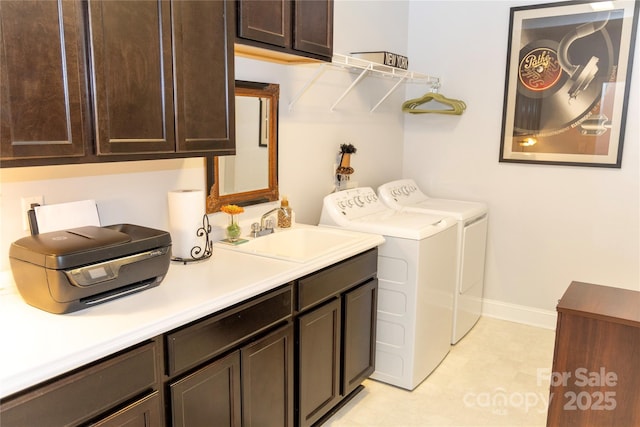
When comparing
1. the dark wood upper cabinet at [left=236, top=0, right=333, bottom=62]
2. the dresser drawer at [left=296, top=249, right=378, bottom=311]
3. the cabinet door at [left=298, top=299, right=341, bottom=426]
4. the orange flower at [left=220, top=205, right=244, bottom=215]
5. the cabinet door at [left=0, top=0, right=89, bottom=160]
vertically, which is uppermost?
the dark wood upper cabinet at [left=236, top=0, right=333, bottom=62]

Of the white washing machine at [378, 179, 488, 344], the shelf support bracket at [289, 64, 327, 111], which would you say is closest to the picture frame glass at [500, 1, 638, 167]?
the white washing machine at [378, 179, 488, 344]

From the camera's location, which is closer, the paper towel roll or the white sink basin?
the paper towel roll

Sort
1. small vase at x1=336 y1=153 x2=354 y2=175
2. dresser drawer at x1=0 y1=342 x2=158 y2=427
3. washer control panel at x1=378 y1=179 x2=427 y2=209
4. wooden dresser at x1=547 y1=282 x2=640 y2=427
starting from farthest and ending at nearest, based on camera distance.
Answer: washer control panel at x1=378 y1=179 x2=427 y2=209
small vase at x1=336 y1=153 x2=354 y2=175
wooden dresser at x1=547 y1=282 x2=640 y2=427
dresser drawer at x1=0 y1=342 x2=158 y2=427

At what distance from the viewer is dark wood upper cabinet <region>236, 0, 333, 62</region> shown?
206 centimetres

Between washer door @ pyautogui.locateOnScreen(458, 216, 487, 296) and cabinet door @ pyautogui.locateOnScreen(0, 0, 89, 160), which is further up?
cabinet door @ pyautogui.locateOnScreen(0, 0, 89, 160)

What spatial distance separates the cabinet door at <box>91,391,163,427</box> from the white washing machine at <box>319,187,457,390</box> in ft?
5.22

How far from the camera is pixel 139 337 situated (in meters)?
1.43

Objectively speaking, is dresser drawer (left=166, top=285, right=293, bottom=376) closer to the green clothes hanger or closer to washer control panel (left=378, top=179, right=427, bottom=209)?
washer control panel (left=378, top=179, right=427, bottom=209)

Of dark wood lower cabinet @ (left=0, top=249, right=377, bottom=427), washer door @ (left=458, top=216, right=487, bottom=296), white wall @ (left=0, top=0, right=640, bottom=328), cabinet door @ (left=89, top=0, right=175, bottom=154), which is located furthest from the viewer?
washer door @ (left=458, top=216, right=487, bottom=296)

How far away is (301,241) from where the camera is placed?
276 centimetres

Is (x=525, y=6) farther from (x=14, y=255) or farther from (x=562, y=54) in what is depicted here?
(x=14, y=255)

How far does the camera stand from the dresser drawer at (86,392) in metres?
1.19

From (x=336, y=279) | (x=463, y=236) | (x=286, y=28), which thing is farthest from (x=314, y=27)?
(x=463, y=236)

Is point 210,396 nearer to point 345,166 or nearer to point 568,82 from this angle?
point 345,166
